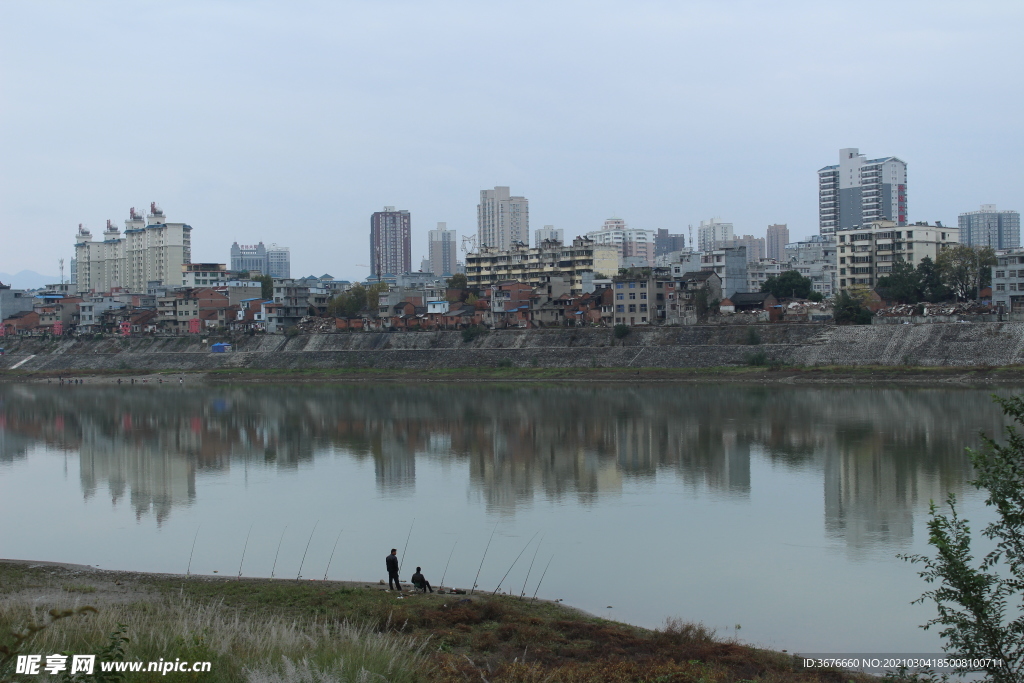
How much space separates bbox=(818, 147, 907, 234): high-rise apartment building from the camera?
3602 inches

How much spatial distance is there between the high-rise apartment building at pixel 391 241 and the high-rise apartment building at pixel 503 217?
A: 17528mm

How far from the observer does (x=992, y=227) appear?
355ft

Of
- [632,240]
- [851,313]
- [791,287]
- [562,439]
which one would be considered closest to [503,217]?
[632,240]

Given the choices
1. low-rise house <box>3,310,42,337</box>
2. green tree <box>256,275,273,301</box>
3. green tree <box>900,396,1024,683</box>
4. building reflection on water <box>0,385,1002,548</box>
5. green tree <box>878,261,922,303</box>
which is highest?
green tree <box>256,275,273,301</box>

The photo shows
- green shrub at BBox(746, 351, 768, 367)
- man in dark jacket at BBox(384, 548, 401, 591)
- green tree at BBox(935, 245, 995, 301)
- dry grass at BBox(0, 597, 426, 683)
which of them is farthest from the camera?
green tree at BBox(935, 245, 995, 301)

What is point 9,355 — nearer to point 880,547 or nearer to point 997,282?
point 997,282

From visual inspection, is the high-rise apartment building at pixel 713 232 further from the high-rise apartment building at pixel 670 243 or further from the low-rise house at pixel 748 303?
the low-rise house at pixel 748 303

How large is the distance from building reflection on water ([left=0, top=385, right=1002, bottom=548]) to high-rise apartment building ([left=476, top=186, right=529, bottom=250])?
81840mm

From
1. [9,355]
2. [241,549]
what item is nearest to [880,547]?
[241,549]

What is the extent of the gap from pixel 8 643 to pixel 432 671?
→ 3031mm

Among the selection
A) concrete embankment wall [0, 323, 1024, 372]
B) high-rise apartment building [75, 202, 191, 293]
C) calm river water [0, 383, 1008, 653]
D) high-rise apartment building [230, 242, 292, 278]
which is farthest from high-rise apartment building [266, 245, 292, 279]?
calm river water [0, 383, 1008, 653]

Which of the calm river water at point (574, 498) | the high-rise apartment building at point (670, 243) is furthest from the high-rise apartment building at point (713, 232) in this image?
the calm river water at point (574, 498)

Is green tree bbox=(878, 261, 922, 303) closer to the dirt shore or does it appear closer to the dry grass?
the dirt shore

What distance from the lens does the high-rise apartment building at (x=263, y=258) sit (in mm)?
155375
